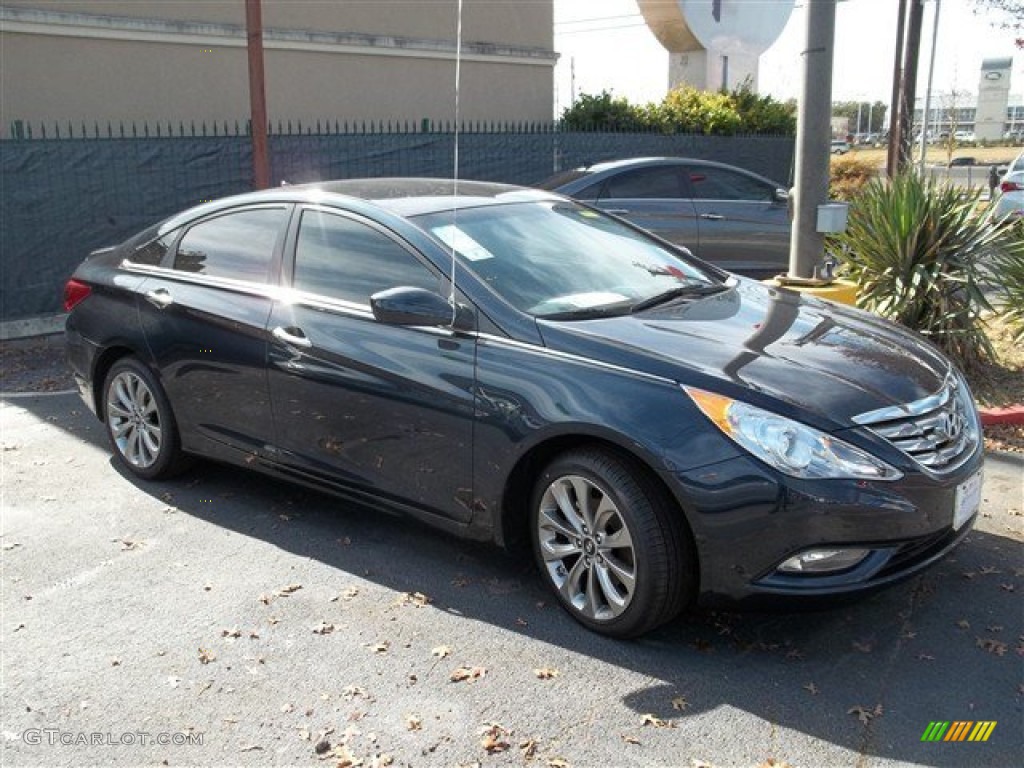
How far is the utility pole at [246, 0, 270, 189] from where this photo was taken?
9461mm

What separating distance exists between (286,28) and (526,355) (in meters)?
13.0

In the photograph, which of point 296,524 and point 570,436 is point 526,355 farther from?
point 296,524

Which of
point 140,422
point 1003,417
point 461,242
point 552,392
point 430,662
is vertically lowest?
point 430,662

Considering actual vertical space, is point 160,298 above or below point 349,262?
below

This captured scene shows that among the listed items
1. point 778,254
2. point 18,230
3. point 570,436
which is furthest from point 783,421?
point 18,230

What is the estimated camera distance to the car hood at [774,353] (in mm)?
3518

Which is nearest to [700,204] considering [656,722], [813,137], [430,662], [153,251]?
[813,137]

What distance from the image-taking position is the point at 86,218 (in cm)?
1030

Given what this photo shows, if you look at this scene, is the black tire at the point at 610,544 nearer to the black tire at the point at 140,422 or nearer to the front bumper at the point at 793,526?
the front bumper at the point at 793,526

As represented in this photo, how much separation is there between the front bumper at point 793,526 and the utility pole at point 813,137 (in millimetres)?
4034

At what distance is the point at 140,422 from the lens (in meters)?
5.52

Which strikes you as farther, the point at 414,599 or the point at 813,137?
the point at 813,137

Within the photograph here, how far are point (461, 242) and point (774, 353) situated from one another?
55.8 inches

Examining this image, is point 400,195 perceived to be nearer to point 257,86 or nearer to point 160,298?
point 160,298
